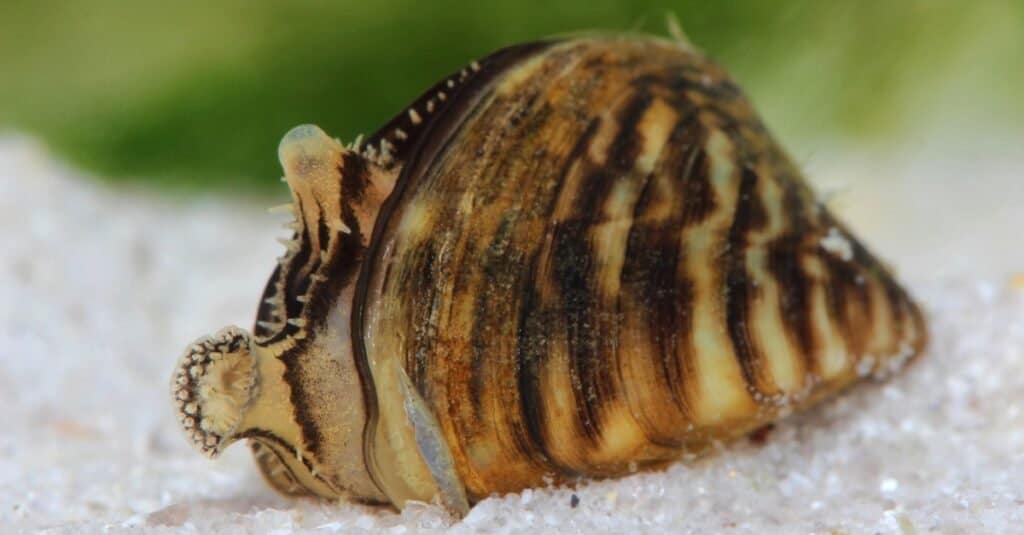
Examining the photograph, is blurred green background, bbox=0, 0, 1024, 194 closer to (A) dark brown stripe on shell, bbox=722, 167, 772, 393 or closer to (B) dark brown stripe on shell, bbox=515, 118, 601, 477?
(A) dark brown stripe on shell, bbox=722, 167, 772, 393

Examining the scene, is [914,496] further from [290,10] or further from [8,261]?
[290,10]

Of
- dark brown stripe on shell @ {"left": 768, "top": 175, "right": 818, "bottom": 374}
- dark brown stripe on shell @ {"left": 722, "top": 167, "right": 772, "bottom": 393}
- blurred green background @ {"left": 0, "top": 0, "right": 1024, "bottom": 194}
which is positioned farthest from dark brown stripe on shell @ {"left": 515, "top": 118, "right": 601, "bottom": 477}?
blurred green background @ {"left": 0, "top": 0, "right": 1024, "bottom": 194}

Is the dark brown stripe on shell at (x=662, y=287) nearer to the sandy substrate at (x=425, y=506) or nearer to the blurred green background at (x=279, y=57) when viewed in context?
the sandy substrate at (x=425, y=506)

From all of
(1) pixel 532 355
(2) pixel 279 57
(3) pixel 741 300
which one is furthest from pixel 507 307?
(2) pixel 279 57

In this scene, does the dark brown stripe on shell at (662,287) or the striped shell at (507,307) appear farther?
the dark brown stripe on shell at (662,287)

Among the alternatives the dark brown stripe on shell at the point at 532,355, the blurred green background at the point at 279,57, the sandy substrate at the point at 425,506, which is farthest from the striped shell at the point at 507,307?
the blurred green background at the point at 279,57

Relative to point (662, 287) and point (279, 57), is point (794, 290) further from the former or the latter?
point (279, 57)
